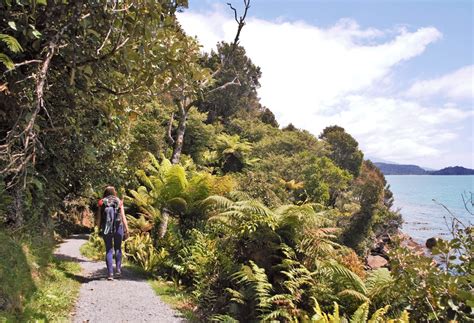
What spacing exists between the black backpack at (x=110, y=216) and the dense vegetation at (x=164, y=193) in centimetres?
83

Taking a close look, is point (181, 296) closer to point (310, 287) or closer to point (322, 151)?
point (310, 287)

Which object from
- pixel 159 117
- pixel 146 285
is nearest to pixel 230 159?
pixel 159 117

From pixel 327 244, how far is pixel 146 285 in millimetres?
3246

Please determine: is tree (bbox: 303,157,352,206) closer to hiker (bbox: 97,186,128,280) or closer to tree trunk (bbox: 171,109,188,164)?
tree trunk (bbox: 171,109,188,164)

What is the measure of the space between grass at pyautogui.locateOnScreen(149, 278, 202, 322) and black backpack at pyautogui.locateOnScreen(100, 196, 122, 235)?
1.25m

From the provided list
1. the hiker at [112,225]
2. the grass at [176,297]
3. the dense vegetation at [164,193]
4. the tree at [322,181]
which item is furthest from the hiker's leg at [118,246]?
the tree at [322,181]

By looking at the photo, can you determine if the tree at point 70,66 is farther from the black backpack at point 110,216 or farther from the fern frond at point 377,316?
the fern frond at point 377,316

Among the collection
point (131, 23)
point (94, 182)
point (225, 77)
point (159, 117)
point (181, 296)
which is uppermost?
point (225, 77)

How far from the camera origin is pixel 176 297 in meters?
6.44

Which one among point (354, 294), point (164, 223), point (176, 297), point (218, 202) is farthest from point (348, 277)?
point (164, 223)

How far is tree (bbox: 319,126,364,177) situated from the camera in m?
40.6

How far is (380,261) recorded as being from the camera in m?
23.0

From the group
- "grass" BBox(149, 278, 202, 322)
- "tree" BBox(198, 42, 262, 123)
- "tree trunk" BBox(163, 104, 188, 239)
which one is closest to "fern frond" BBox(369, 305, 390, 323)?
"grass" BBox(149, 278, 202, 322)

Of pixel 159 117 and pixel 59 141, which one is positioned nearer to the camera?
pixel 59 141
